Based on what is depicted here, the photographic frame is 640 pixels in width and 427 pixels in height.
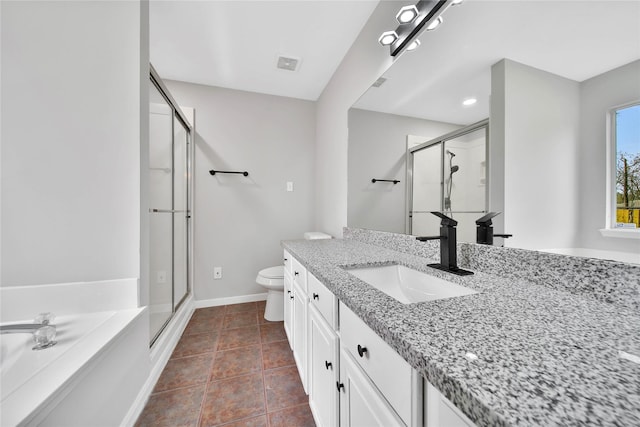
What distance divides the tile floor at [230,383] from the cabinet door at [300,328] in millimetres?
155

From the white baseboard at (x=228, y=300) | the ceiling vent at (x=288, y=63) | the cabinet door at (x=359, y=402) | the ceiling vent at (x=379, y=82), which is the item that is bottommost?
the white baseboard at (x=228, y=300)

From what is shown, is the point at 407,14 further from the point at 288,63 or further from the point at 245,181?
the point at 245,181

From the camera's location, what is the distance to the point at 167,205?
1.84m

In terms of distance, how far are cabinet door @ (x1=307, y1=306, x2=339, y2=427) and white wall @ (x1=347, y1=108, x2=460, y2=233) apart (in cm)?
74

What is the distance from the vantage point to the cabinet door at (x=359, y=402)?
1.79 ft

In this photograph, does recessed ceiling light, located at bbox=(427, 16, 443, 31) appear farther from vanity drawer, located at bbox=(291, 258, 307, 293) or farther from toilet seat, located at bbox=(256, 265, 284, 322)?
toilet seat, located at bbox=(256, 265, 284, 322)

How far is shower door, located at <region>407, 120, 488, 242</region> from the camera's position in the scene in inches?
36.8

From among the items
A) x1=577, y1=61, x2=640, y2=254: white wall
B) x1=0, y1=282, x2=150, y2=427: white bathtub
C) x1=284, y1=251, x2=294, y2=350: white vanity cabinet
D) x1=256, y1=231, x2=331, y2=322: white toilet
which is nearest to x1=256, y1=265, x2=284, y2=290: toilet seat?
x1=256, y1=231, x2=331, y2=322: white toilet

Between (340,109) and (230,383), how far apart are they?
223cm

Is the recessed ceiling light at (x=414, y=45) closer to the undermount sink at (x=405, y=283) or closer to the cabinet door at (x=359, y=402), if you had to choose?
the undermount sink at (x=405, y=283)

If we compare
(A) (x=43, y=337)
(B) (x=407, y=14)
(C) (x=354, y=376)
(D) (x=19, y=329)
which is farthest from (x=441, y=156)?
(D) (x=19, y=329)

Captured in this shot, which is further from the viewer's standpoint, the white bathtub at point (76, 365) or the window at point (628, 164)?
the white bathtub at point (76, 365)

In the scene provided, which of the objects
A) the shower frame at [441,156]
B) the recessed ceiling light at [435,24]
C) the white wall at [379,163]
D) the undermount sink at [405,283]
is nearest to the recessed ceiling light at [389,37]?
the recessed ceiling light at [435,24]

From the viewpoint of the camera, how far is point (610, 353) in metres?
0.39
